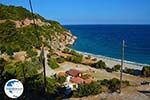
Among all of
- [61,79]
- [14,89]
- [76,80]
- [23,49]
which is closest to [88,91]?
[14,89]

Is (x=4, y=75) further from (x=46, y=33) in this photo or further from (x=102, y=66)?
(x=46, y=33)

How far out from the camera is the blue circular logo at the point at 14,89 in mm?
14281

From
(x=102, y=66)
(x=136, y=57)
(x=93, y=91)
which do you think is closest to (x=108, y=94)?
(x=93, y=91)

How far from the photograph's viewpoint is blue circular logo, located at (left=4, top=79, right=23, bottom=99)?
1428 cm

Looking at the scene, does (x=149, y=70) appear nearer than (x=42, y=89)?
No

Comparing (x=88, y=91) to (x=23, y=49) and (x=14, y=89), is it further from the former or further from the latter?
(x=23, y=49)

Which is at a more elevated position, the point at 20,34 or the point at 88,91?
the point at 20,34

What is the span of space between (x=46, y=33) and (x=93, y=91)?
50.1 meters

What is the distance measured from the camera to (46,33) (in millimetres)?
70188

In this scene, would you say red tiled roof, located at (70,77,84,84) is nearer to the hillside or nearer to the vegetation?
the vegetation

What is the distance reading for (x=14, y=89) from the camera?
14.3 m

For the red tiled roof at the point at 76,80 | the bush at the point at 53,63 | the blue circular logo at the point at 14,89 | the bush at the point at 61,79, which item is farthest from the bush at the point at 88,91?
the bush at the point at 53,63

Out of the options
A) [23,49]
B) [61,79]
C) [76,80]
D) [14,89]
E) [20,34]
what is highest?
[14,89]

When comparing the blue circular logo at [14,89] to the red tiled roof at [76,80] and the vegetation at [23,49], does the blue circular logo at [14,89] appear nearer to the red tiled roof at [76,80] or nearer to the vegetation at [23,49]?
the vegetation at [23,49]
